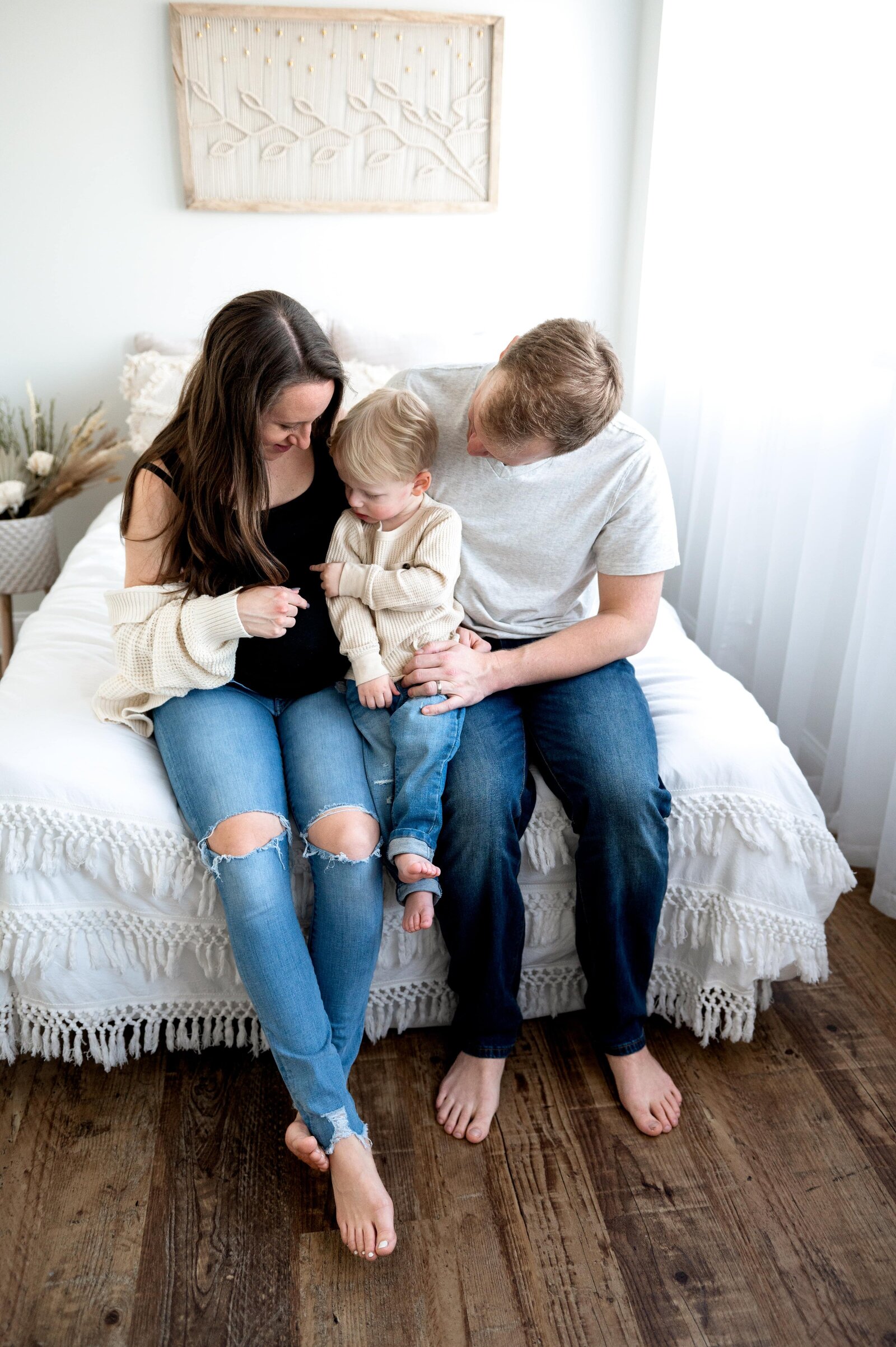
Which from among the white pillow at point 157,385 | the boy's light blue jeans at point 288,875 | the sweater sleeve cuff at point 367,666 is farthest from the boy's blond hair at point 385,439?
the white pillow at point 157,385

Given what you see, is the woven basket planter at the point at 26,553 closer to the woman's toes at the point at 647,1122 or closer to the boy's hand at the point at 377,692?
the boy's hand at the point at 377,692

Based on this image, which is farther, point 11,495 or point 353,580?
point 11,495

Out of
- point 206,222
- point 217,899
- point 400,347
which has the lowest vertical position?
point 217,899

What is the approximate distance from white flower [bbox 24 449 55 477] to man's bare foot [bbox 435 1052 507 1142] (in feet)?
6.39

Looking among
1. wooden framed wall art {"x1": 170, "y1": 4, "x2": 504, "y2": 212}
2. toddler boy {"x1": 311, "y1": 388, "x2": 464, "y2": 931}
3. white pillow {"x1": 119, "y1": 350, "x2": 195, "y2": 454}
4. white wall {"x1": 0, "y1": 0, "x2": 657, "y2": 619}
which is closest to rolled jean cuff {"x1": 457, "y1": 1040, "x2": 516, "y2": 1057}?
toddler boy {"x1": 311, "y1": 388, "x2": 464, "y2": 931}

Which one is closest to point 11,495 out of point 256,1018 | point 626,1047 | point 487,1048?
point 256,1018

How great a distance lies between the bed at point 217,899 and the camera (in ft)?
4.32

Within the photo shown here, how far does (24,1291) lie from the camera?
3.75 ft

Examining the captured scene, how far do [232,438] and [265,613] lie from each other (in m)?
0.25

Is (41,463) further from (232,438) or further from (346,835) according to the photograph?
(346,835)

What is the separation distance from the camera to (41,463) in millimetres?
2559

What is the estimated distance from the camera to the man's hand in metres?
1.39

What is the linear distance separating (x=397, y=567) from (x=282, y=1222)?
91 cm

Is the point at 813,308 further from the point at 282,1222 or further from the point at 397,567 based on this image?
the point at 282,1222
